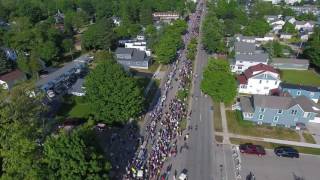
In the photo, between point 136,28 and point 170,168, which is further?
point 136,28

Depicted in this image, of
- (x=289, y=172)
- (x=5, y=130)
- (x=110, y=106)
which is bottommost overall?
(x=289, y=172)

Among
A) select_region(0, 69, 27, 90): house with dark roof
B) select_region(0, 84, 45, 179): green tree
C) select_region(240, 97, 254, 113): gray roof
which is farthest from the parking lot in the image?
select_region(0, 69, 27, 90): house with dark roof

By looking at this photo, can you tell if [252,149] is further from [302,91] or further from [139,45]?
[139,45]

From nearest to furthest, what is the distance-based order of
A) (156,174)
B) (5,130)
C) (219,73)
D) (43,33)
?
(5,130) → (156,174) → (219,73) → (43,33)

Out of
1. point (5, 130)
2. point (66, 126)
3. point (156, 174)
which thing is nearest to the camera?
point (5, 130)

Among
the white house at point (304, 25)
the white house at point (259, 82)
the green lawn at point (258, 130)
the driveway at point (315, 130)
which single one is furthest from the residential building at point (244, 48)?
the white house at point (304, 25)

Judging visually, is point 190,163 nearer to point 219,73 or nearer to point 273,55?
point 219,73

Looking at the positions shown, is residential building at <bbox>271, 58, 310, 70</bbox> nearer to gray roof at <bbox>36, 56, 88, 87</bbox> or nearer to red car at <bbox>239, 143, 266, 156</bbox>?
red car at <bbox>239, 143, 266, 156</bbox>

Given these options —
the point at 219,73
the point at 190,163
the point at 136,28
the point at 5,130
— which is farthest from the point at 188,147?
the point at 136,28
